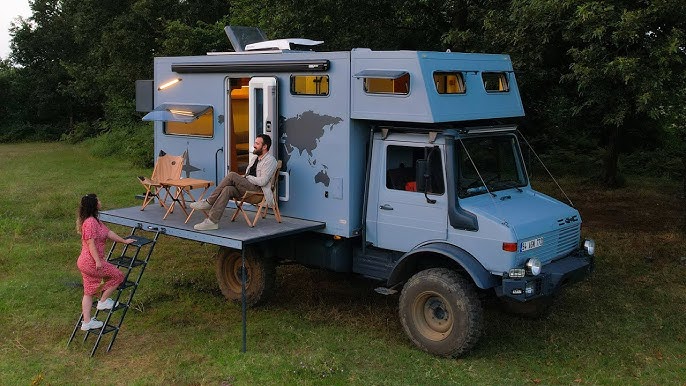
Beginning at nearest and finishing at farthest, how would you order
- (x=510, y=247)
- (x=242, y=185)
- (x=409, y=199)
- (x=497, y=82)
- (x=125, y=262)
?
(x=510, y=247) < (x=409, y=199) < (x=125, y=262) < (x=242, y=185) < (x=497, y=82)

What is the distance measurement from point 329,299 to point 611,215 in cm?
811

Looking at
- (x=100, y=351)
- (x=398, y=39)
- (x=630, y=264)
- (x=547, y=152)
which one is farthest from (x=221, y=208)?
(x=547, y=152)

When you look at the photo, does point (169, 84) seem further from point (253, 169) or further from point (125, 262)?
point (125, 262)

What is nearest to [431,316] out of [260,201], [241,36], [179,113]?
[260,201]

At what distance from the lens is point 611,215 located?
15.0 m

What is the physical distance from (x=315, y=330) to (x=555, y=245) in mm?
2947

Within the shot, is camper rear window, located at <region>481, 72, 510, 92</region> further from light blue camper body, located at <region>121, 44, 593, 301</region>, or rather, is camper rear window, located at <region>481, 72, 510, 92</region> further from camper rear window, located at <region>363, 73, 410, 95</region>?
camper rear window, located at <region>363, 73, 410, 95</region>

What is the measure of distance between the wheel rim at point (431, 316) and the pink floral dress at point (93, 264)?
3424 millimetres

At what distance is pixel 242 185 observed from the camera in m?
8.59

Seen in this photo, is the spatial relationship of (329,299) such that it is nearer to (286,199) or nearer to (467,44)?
(286,199)

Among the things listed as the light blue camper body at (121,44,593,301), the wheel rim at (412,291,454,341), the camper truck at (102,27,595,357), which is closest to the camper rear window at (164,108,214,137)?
the camper truck at (102,27,595,357)

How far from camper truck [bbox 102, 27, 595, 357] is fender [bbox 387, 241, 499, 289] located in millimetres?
15

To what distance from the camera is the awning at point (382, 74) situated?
7.53 meters

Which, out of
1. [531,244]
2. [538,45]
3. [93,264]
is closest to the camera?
[531,244]
